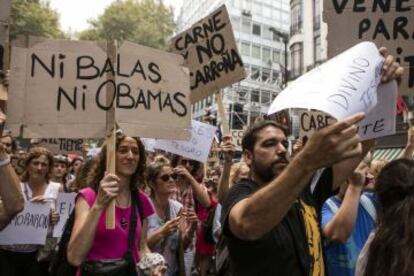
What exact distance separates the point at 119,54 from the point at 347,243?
6.01 ft

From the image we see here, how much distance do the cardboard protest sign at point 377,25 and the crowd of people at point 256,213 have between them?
52 centimetres

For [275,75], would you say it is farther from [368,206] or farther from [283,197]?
[283,197]

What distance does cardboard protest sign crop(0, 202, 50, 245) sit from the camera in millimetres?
4367

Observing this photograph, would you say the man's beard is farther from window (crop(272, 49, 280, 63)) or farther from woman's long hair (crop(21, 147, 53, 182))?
window (crop(272, 49, 280, 63))

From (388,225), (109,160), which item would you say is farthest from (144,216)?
(388,225)

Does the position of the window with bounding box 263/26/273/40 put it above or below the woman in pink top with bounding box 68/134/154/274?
above

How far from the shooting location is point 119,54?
3.53 meters

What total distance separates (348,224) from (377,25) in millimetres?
1274

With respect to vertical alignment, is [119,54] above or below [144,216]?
above

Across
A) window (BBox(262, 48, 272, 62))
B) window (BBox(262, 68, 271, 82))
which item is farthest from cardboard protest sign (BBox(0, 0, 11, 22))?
window (BBox(262, 48, 272, 62))

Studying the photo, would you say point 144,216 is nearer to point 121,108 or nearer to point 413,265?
point 121,108

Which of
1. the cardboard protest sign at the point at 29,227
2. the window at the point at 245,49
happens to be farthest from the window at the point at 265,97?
the cardboard protest sign at the point at 29,227

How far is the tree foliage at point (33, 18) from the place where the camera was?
3188 centimetres

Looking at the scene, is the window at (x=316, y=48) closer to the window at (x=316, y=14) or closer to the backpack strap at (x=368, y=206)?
the window at (x=316, y=14)
